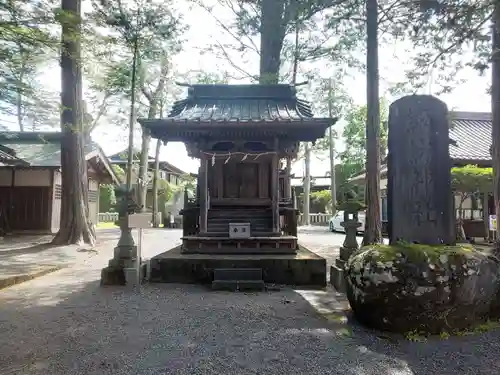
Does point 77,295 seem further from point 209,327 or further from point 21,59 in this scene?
point 21,59

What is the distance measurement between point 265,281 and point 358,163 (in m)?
27.6

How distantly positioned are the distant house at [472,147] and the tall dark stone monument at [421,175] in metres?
8.50

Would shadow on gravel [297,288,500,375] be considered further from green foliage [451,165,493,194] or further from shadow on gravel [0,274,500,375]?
green foliage [451,165,493,194]

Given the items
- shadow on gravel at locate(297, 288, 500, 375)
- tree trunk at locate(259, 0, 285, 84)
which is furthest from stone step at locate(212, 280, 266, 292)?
tree trunk at locate(259, 0, 285, 84)

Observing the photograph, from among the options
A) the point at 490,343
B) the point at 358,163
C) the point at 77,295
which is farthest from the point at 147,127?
the point at 358,163

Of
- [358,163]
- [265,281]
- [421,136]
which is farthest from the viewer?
[358,163]

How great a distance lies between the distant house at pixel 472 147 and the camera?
14.5 m

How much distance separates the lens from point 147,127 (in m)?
8.34

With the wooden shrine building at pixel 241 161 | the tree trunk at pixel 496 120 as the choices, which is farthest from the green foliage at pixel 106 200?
the tree trunk at pixel 496 120

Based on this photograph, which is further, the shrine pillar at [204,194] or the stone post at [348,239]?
the shrine pillar at [204,194]

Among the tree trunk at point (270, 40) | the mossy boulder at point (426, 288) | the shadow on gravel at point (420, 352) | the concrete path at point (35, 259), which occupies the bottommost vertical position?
the shadow on gravel at point (420, 352)

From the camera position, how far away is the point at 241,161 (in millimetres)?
9250

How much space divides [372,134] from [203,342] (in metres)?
6.13

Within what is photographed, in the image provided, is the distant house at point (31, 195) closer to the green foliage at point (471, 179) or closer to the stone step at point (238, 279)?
the stone step at point (238, 279)
